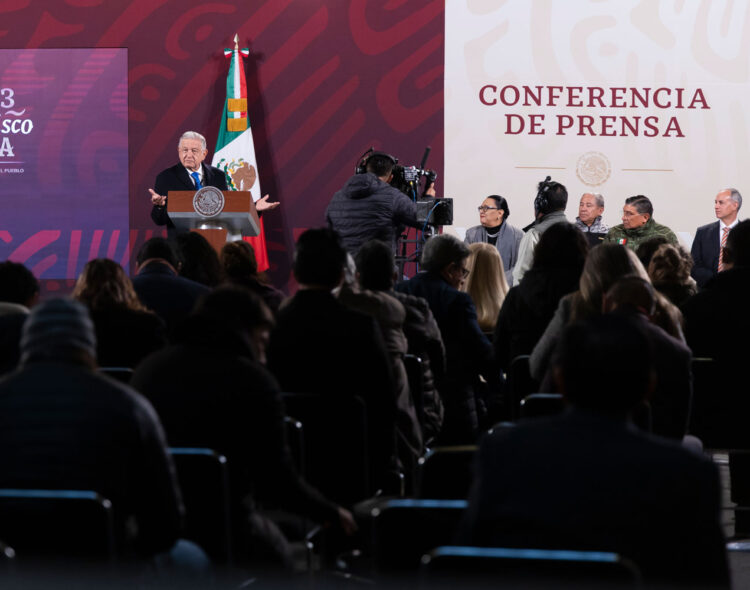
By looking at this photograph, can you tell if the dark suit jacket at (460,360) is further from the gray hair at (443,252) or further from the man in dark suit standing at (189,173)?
the man in dark suit standing at (189,173)

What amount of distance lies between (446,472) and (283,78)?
7481 millimetres

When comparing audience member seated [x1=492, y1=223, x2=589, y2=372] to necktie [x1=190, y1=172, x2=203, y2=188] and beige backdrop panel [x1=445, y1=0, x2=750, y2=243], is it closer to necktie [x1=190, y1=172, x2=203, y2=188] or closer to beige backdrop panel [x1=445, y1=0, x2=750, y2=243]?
necktie [x1=190, y1=172, x2=203, y2=188]

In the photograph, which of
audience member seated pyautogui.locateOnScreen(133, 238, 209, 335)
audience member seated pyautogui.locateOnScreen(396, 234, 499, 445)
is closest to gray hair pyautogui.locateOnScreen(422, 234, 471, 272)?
audience member seated pyautogui.locateOnScreen(396, 234, 499, 445)

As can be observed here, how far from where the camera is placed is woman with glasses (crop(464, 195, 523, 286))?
7383mm

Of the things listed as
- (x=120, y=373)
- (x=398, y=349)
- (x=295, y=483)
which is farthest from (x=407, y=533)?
(x=398, y=349)

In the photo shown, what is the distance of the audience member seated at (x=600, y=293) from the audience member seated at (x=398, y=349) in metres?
0.49

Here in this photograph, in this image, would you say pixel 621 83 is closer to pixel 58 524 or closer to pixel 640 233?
pixel 640 233

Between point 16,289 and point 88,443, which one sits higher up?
point 16,289

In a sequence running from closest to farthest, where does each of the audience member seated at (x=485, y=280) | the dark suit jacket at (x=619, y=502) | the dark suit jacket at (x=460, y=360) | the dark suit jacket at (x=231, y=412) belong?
the dark suit jacket at (x=619, y=502) < the dark suit jacket at (x=231, y=412) < the dark suit jacket at (x=460, y=360) < the audience member seated at (x=485, y=280)

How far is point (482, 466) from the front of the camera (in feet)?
5.12

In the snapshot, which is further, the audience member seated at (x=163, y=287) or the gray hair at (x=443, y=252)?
the gray hair at (x=443, y=252)

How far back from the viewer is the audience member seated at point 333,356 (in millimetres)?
2877

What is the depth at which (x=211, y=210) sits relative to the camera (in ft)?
19.5

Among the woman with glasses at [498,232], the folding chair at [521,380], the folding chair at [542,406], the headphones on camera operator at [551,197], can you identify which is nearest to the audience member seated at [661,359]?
the folding chair at [542,406]
